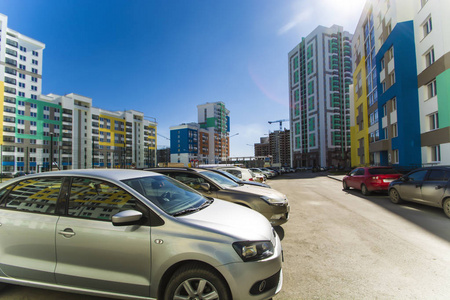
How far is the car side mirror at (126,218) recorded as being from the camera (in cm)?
221

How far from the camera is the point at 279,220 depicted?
493 cm

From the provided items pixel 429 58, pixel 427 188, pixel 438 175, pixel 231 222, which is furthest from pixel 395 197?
pixel 429 58

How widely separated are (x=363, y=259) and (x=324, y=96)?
315ft

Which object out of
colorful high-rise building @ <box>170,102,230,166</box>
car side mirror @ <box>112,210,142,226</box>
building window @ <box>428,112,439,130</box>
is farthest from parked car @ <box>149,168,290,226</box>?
colorful high-rise building @ <box>170,102,230,166</box>

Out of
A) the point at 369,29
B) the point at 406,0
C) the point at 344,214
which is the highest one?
the point at 369,29

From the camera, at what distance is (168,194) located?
3.05 meters

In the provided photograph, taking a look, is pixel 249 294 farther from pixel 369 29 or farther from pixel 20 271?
pixel 369 29

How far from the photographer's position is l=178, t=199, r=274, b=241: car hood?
228 cm

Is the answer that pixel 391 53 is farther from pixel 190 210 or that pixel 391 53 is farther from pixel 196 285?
pixel 196 285

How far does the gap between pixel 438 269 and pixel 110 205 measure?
4.77 metres

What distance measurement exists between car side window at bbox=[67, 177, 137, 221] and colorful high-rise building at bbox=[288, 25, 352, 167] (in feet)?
300

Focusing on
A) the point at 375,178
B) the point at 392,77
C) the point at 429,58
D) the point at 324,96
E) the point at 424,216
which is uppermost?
the point at 324,96

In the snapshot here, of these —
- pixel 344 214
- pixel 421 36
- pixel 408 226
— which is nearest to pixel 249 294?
pixel 408 226

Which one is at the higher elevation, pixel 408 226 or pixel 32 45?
pixel 32 45
